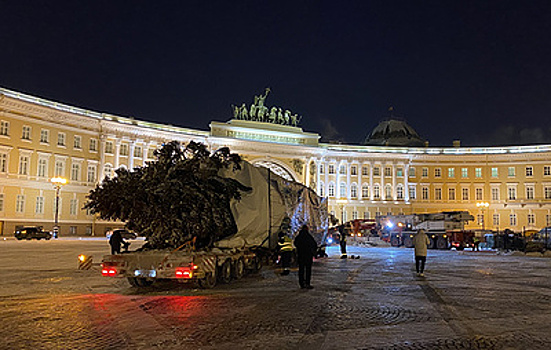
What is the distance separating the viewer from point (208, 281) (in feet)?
39.0

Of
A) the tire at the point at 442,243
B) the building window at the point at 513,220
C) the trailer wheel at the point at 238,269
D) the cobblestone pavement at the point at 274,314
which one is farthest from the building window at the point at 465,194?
the trailer wheel at the point at 238,269

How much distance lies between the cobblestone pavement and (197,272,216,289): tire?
21cm

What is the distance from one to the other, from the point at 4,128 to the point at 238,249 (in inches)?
1726

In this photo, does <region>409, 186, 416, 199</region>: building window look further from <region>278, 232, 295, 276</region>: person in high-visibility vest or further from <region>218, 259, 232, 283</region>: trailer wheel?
<region>218, 259, 232, 283</region>: trailer wheel

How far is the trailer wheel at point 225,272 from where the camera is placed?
1274cm

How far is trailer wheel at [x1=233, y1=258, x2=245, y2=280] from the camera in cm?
1367

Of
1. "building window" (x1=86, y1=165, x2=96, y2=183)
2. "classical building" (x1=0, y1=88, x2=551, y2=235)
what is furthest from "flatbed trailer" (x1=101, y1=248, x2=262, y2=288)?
"building window" (x1=86, y1=165, x2=96, y2=183)

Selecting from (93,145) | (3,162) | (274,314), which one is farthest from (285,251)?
(93,145)

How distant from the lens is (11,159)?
160 feet

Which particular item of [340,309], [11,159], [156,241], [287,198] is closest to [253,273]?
[287,198]

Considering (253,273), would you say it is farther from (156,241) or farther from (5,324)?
(5,324)

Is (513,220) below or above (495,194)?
below

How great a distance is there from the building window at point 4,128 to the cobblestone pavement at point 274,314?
39.5 metres

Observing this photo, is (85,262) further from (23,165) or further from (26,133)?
(26,133)
